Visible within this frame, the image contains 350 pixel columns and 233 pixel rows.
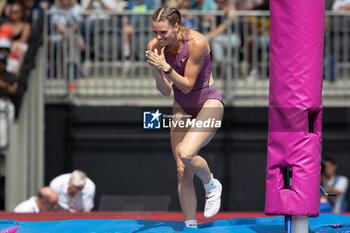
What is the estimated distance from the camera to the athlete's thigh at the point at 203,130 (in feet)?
18.6

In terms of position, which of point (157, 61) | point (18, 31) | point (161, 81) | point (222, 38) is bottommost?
point (161, 81)

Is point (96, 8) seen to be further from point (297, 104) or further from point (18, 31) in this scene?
point (297, 104)

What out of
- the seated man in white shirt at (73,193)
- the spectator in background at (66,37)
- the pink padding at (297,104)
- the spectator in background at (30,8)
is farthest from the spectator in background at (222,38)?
the pink padding at (297,104)

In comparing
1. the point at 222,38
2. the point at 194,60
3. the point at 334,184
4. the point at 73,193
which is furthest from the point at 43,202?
the point at 334,184

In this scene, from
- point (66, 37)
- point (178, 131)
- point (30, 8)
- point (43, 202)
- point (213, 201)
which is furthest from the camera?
point (30, 8)

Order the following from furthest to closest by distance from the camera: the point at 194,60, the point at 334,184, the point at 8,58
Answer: the point at 8,58 → the point at 334,184 → the point at 194,60

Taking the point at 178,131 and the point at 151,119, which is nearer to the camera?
the point at 178,131

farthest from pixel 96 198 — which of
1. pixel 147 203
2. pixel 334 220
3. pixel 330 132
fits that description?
pixel 334 220

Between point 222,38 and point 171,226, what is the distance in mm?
4200

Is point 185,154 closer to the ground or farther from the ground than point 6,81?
closer to the ground

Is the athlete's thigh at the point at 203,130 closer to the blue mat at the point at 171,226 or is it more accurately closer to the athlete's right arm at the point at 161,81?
the athlete's right arm at the point at 161,81

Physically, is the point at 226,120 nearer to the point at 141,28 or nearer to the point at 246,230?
the point at 141,28

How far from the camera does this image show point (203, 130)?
5.76 meters

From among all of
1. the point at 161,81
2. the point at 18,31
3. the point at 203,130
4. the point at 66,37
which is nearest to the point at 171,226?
the point at 203,130
